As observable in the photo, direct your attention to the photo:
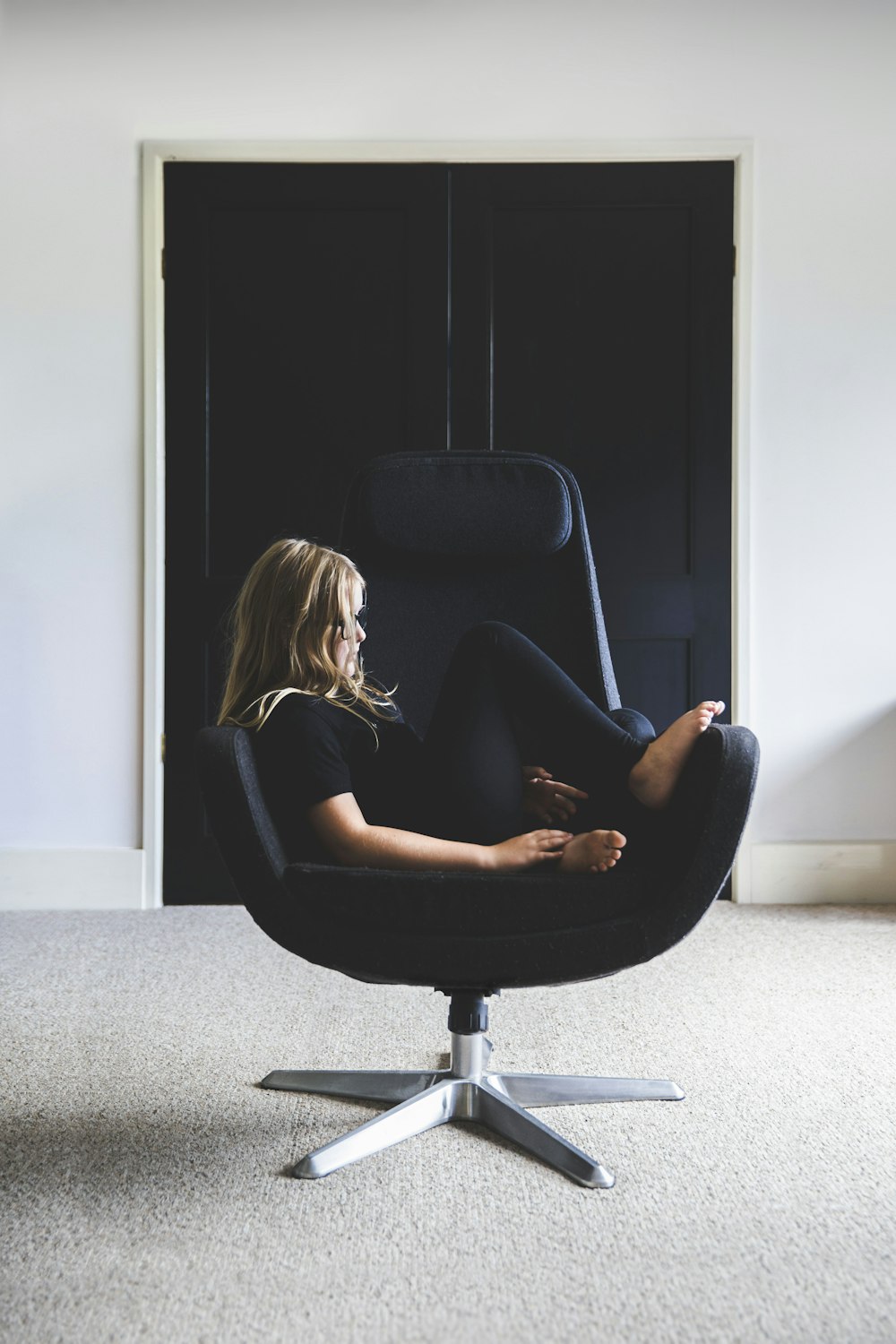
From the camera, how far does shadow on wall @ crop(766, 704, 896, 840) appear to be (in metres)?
2.89

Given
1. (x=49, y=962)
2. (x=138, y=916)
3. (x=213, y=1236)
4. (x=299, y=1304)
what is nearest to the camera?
(x=299, y=1304)

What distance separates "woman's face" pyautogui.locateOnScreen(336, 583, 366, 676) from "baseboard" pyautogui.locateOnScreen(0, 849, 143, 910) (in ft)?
5.10

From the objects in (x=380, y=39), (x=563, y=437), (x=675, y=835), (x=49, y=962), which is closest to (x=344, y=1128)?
(x=675, y=835)

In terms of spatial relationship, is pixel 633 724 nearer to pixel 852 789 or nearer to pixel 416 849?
pixel 416 849

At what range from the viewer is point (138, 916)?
108 inches

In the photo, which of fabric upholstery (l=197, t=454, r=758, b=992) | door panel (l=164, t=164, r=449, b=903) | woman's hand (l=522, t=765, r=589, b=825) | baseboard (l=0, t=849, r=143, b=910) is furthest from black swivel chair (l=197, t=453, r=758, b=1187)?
baseboard (l=0, t=849, r=143, b=910)

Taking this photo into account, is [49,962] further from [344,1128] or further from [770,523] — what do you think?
[770,523]

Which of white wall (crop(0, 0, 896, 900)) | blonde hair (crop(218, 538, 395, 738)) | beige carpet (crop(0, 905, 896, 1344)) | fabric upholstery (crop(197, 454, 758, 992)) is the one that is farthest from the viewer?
white wall (crop(0, 0, 896, 900))

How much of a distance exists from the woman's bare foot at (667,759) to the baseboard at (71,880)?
1.86 metres

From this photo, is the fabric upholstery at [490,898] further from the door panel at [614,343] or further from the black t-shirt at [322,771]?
the door panel at [614,343]

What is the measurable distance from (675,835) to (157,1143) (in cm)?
82

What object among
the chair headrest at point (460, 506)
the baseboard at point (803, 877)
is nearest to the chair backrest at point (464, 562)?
the chair headrest at point (460, 506)

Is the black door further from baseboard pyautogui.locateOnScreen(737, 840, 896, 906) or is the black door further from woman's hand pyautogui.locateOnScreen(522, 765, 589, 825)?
woman's hand pyautogui.locateOnScreen(522, 765, 589, 825)

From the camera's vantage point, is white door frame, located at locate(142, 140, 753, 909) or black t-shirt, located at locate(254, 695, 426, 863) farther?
white door frame, located at locate(142, 140, 753, 909)
